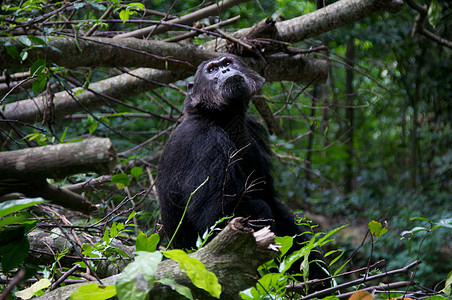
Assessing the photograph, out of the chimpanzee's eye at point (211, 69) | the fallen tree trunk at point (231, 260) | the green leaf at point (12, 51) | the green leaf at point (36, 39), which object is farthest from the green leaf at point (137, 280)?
the chimpanzee's eye at point (211, 69)

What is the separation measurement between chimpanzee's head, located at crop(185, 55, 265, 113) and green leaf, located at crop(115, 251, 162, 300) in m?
2.69

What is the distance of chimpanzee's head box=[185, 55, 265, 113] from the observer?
4.12 m

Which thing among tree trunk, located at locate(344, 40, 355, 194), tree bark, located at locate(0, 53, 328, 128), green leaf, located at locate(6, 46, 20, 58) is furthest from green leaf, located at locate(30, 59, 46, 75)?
tree trunk, located at locate(344, 40, 355, 194)

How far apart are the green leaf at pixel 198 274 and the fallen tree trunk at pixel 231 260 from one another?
7.4 inches

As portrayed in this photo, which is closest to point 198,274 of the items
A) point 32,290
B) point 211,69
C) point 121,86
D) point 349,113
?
point 32,290

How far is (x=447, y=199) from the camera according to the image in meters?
7.15

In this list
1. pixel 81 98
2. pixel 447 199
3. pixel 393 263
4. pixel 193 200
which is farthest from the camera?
pixel 447 199

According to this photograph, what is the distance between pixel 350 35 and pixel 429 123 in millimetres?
2306

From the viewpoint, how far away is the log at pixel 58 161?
1.47 meters

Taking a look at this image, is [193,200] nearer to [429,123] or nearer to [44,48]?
[44,48]

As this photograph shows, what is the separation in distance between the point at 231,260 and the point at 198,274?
1.03 ft

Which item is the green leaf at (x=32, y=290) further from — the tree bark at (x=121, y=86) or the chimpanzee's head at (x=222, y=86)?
the tree bark at (x=121, y=86)

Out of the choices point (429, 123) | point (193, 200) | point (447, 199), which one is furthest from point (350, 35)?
point (193, 200)

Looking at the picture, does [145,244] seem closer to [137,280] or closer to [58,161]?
[137,280]
